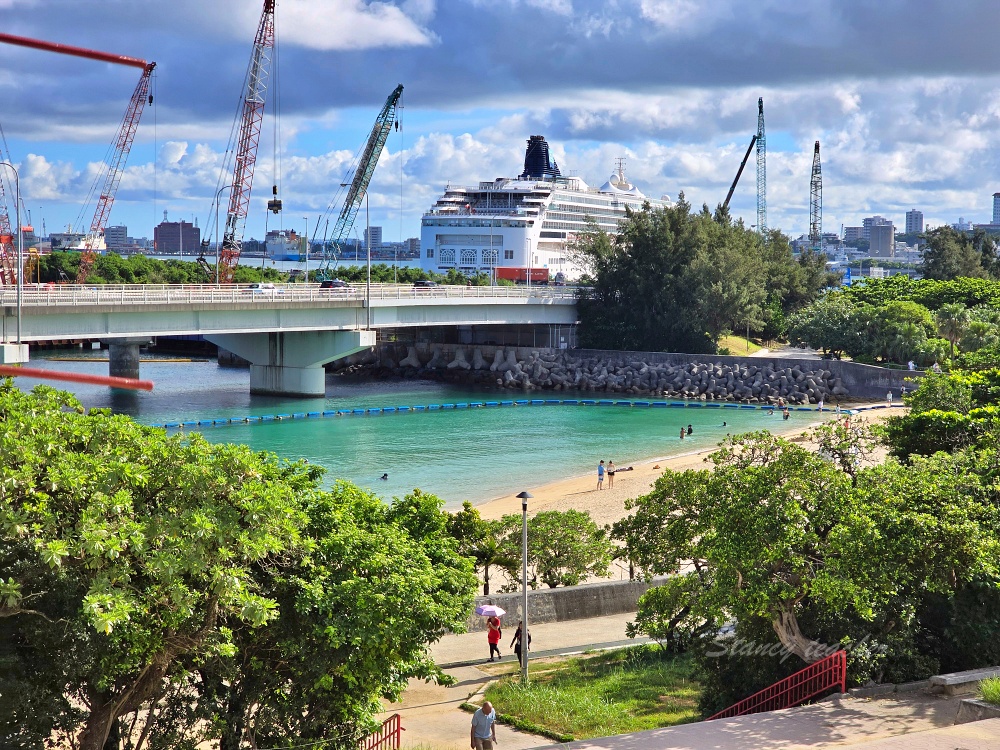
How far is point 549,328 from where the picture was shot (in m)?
77.8

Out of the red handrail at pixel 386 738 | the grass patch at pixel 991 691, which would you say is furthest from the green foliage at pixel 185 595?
the grass patch at pixel 991 691

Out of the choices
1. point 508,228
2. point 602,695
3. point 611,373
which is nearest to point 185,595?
point 602,695

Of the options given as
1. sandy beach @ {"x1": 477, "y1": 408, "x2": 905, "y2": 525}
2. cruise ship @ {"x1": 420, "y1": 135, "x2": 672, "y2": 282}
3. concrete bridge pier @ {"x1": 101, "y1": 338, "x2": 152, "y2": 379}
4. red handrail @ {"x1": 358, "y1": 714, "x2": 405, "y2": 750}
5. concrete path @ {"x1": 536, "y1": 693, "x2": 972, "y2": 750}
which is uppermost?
cruise ship @ {"x1": 420, "y1": 135, "x2": 672, "y2": 282}

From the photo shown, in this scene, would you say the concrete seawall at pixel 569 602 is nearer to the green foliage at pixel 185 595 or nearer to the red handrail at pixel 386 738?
the red handrail at pixel 386 738

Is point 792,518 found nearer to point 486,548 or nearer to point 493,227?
point 486,548

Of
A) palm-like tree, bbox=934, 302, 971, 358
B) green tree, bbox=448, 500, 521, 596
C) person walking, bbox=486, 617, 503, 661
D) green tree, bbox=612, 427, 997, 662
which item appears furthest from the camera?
palm-like tree, bbox=934, 302, 971, 358

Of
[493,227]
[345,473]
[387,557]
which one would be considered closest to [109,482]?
[387,557]

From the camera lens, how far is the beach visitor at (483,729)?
1317cm

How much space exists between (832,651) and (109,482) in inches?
363

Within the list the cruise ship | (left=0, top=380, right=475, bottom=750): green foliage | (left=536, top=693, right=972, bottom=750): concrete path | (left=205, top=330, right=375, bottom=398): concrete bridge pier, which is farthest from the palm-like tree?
(left=0, top=380, right=475, bottom=750): green foliage

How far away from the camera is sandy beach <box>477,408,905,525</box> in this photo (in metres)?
33.6

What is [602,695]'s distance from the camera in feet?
51.4

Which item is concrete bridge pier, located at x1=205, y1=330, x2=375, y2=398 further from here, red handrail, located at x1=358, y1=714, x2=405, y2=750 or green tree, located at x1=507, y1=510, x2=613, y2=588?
red handrail, located at x1=358, y1=714, x2=405, y2=750

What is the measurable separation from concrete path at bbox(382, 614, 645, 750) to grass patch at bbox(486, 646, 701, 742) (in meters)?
0.47
